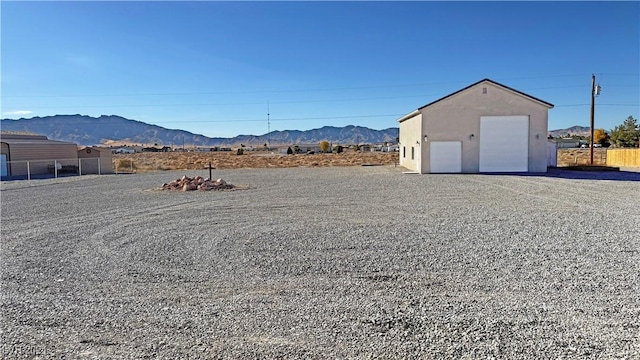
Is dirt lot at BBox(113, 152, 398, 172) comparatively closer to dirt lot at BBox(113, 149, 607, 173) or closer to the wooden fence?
dirt lot at BBox(113, 149, 607, 173)

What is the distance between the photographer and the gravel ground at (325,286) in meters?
3.46

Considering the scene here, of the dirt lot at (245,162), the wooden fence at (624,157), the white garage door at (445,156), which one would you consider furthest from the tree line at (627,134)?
the white garage door at (445,156)

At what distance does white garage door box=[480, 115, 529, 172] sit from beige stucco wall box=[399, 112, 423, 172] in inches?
141

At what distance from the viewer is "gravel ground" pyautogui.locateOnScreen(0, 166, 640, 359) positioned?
3461 mm

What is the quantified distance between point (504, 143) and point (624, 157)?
14853mm

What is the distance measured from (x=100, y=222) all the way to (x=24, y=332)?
20.7 feet

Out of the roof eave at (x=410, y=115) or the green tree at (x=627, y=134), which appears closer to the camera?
the roof eave at (x=410, y=115)

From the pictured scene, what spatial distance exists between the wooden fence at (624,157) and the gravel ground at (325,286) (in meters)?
26.1

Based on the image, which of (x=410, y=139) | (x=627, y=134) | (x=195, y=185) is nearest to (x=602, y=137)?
(x=627, y=134)

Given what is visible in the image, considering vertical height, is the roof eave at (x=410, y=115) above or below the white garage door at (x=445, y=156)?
above

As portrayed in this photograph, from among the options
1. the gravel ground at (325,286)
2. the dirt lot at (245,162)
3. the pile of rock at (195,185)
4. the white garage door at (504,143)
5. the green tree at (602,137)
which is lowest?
the gravel ground at (325,286)

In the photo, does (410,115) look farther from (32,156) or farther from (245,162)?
(32,156)

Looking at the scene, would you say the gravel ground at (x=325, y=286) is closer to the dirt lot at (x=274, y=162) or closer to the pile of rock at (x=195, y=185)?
the pile of rock at (x=195, y=185)

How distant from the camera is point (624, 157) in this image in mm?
32281
